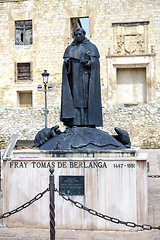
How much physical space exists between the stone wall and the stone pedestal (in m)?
17.1

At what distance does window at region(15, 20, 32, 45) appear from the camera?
25250 millimetres

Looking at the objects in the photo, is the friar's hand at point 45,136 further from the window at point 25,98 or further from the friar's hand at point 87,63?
the window at point 25,98

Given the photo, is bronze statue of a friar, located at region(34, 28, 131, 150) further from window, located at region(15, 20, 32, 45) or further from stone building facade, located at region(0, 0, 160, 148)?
window, located at region(15, 20, 32, 45)

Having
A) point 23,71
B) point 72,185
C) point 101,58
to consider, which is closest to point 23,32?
point 23,71

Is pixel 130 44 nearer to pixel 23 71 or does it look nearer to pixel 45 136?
pixel 23 71

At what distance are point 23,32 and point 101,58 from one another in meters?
5.85

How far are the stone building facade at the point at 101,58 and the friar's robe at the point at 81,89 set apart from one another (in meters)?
17.1

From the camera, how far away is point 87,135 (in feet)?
19.1

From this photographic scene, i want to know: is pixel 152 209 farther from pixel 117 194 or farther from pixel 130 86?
pixel 130 86

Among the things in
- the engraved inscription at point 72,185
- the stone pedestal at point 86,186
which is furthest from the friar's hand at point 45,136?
the engraved inscription at point 72,185

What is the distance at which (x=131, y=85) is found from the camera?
79.5ft

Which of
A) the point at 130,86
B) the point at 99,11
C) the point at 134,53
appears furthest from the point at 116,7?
the point at 130,86

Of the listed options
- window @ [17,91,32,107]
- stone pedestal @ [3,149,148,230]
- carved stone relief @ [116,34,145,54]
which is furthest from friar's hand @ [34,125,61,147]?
window @ [17,91,32,107]

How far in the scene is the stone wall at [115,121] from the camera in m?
22.8
